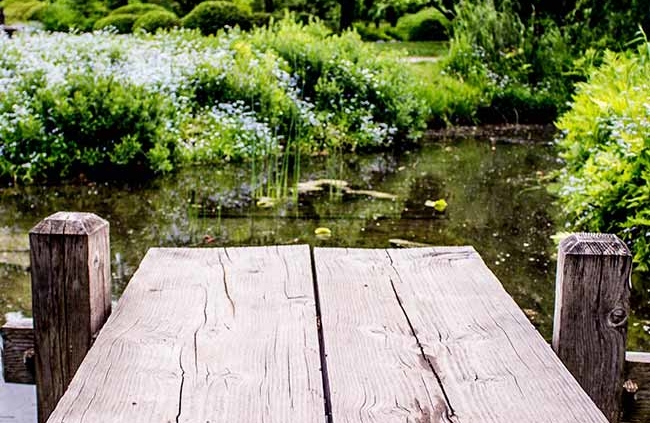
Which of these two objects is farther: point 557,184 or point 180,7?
point 180,7

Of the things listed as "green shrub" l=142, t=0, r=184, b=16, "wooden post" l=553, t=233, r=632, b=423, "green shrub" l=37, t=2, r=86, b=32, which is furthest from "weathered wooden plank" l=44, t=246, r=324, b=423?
"green shrub" l=142, t=0, r=184, b=16

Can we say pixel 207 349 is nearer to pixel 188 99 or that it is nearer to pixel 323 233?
pixel 323 233

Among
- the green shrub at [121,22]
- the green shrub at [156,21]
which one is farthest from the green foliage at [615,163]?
the green shrub at [121,22]

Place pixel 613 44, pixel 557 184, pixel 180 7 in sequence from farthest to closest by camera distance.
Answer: pixel 180 7
pixel 613 44
pixel 557 184

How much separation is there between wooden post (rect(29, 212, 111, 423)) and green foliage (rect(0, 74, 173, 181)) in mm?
5975

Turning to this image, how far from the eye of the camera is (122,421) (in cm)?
139

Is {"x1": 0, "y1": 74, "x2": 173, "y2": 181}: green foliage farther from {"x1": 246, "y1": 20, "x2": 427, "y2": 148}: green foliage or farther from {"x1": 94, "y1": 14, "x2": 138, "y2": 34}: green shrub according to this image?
{"x1": 94, "y1": 14, "x2": 138, "y2": 34}: green shrub

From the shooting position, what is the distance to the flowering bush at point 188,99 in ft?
25.4

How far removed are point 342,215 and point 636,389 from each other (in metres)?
4.69

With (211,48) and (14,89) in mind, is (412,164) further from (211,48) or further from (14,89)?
(14,89)

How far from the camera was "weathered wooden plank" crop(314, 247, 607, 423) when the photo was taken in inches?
57.4

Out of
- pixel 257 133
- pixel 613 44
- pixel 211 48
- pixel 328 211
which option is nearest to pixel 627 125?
pixel 328 211

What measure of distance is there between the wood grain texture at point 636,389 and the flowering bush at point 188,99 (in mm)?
6015

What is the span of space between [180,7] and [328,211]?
60.5ft
